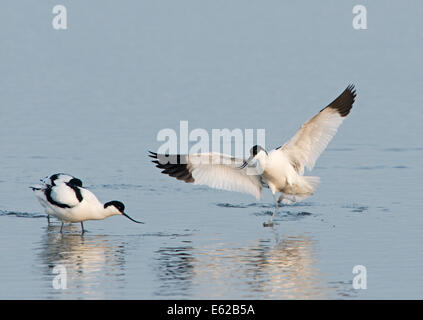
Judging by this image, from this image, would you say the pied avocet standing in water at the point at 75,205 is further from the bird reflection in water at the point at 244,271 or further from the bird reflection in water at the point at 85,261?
the bird reflection in water at the point at 244,271

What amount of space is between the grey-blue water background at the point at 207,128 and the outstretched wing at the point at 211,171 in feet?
1.37

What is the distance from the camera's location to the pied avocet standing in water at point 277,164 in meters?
15.1

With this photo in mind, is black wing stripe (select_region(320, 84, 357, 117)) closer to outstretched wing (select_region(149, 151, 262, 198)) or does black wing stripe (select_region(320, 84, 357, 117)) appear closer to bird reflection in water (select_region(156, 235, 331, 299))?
outstretched wing (select_region(149, 151, 262, 198))

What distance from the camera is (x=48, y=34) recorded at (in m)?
40.7

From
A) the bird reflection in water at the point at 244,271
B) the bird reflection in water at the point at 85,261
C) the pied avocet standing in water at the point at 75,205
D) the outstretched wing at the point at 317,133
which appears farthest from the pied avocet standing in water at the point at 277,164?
the bird reflection in water at the point at 85,261

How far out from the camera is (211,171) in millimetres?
15398

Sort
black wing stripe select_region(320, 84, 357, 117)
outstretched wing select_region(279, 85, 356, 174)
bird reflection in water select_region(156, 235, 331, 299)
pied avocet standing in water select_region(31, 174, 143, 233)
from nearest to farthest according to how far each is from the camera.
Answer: bird reflection in water select_region(156, 235, 331, 299)
pied avocet standing in water select_region(31, 174, 143, 233)
outstretched wing select_region(279, 85, 356, 174)
black wing stripe select_region(320, 84, 357, 117)

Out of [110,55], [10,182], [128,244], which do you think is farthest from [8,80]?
[128,244]

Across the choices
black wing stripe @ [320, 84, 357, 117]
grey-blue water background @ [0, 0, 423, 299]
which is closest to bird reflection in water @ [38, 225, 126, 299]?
grey-blue water background @ [0, 0, 423, 299]

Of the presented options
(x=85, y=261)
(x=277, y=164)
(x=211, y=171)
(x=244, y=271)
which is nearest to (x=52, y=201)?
(x=85, y=261)

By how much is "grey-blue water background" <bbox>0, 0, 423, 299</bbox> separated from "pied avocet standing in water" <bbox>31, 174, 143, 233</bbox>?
0.81ft

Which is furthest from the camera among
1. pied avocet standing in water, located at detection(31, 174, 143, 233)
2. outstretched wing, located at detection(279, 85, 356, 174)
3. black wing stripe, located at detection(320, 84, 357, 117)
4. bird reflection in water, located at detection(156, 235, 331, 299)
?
black wing stripe, located at detection(320, 84, 357, 117)

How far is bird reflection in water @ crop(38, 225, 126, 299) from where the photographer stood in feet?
37.1
